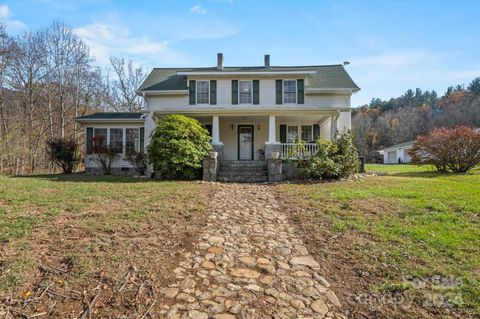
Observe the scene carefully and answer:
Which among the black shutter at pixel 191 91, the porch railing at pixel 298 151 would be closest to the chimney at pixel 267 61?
the black shutter at pixel 191 91

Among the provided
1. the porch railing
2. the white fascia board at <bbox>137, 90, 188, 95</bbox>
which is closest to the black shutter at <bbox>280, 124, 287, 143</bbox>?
the porch railing

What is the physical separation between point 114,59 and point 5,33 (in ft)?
37.8

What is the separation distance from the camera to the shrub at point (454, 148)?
11.7 metres

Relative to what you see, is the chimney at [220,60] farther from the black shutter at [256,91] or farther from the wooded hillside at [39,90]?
the wooded hillside at [39,90]

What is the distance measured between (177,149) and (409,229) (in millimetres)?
8287

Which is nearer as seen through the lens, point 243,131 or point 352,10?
point 352,10

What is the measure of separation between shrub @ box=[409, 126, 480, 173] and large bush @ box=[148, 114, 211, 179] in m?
10.5

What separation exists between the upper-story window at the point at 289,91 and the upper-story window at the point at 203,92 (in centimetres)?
416

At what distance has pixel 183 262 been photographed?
143 inches

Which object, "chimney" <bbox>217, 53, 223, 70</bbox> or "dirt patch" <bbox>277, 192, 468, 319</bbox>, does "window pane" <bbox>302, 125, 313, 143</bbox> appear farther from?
"dirt patch" <bbox>277, 192, 468, 319</bbox>

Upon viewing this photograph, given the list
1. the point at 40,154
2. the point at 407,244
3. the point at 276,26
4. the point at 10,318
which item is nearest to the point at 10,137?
the point at 40,154

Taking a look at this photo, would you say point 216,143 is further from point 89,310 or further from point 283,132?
point 89,310

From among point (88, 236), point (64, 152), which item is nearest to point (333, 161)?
point (88, 236)

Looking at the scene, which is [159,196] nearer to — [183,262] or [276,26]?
[183,262]
